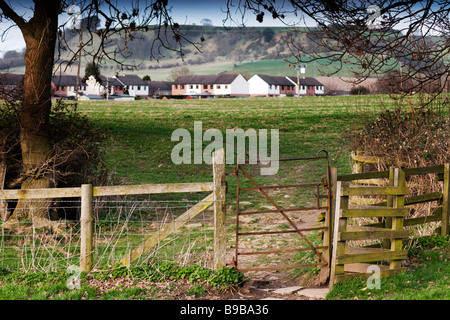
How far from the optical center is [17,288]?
7195 mm

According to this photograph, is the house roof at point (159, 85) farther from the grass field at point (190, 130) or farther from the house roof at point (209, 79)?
the grass field at point (190, 130)

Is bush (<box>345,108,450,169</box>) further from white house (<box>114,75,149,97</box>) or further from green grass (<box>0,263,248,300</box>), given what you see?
white house (<box>114,75,149,97</box>)

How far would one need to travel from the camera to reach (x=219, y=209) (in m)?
7.79

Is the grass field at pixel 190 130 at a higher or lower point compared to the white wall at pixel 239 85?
lower

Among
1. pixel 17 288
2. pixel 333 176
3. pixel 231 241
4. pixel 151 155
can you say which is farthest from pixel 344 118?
pixel 17 288

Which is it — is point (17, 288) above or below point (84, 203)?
below

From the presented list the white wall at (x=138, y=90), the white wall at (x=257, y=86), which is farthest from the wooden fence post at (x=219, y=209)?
the white wall at (x=138, y=90)

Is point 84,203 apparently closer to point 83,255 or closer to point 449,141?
point 83,255

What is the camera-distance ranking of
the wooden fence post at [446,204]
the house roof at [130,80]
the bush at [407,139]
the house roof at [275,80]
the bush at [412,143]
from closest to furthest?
the wooden fence post at [446,204]
the bush at [412,143]
the bush at [407,139]
the house roof at [130,80]
the house roof at [275,80]

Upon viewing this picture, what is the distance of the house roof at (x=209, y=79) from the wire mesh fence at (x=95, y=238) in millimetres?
119301

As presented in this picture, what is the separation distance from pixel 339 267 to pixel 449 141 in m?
6.03

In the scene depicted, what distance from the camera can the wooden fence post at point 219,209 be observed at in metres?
7.71

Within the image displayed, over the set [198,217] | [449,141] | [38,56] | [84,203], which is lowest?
[198,217]

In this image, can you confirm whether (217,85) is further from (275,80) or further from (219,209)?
(219,209)
